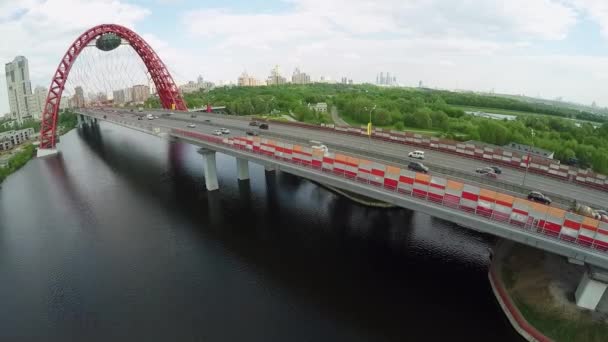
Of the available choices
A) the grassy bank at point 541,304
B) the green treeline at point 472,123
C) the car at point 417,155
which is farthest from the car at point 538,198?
the car at point 417,155

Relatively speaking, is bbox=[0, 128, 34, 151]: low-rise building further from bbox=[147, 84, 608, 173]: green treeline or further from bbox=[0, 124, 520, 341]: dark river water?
bbox=[147, 84, 608, 173]: green treeline

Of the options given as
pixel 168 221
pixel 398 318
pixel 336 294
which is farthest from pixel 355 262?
pixel 168 221

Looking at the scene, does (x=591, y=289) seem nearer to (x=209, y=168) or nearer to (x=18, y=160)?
(x=209, y=168)

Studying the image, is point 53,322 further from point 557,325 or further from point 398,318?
point 557,325

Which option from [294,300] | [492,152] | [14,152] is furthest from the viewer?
[14,152]

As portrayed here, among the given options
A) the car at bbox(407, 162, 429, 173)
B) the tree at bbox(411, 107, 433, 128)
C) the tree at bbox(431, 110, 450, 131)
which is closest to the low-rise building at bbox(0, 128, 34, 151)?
the car at bbox(407, 162, 429, 173)

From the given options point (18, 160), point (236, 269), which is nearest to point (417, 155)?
point (236, 269)
